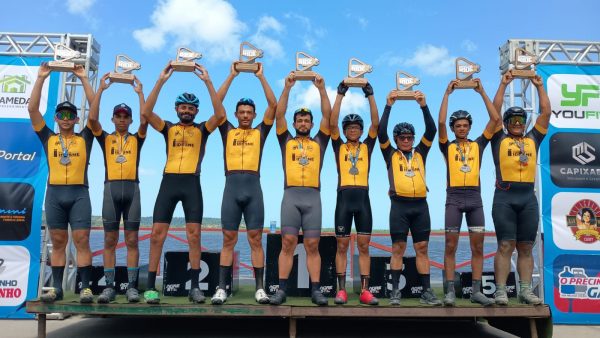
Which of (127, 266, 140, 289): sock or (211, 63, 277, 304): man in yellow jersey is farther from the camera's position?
(127, 266, 140, 289): sock

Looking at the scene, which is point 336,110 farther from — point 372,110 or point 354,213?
point 354,213

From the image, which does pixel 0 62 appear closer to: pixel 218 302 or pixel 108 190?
pixel 108 190

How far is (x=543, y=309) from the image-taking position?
5.01 m

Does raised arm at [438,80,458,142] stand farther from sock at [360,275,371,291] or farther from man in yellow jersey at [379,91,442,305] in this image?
sock at [360,275,371,291]

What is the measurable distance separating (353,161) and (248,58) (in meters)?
1.83

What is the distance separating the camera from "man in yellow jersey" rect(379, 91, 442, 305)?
17.0ft

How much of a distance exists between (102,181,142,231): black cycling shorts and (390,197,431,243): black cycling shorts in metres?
3.13

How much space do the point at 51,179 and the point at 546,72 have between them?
7.46m

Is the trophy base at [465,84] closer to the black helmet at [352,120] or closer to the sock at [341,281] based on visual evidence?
the black helmet at [352,120]

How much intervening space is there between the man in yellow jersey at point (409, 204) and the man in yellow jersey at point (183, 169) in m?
2.21

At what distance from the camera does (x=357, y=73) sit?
17.8 ft

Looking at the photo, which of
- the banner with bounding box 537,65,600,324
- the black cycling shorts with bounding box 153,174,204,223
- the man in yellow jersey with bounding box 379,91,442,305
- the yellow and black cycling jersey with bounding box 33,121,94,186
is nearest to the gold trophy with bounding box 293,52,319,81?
the man in yellow jersey with bounding box 379,91,442,305

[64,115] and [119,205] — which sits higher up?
[64,115]

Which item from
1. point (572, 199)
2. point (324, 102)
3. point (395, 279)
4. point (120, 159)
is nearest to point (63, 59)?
point (120, 159)
